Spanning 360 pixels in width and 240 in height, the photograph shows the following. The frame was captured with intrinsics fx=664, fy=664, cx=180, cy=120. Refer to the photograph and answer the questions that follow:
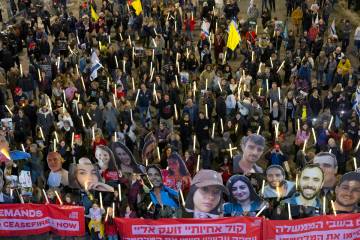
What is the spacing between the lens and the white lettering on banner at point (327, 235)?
14383 mm

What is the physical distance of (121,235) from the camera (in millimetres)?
15125

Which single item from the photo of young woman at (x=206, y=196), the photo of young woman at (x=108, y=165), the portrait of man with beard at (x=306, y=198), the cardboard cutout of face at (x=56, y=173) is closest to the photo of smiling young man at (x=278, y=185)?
the portrait of man with beard at (x=306, y=198)

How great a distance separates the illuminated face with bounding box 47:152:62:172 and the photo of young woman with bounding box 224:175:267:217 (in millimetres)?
4509

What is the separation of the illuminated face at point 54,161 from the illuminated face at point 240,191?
15.2ft

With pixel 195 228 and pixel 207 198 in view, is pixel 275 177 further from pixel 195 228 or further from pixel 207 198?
pixel 195 228

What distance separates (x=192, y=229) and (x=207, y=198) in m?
0.76

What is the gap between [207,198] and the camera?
14.9 meters

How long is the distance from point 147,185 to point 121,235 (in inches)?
66.4

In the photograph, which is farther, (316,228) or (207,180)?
(207,180)

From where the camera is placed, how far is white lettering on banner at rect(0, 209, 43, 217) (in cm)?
1558

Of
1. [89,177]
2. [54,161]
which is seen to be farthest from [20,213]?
[89,177]

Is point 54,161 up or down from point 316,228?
up

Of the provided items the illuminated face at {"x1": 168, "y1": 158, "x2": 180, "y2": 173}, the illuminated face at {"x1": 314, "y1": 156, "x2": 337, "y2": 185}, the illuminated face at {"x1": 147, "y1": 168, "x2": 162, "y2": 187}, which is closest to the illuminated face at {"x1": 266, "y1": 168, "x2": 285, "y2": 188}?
the illuminated face at {"x1": 314, "y1": 156, "x2": 337, "y2": 185}

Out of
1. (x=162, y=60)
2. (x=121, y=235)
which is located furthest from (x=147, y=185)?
(x=162, y=60)
